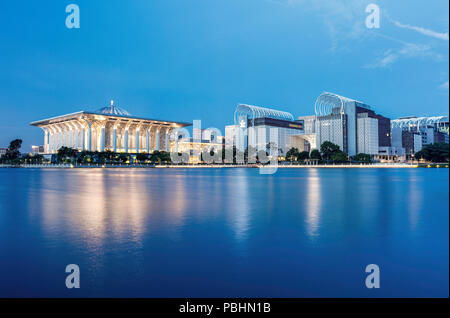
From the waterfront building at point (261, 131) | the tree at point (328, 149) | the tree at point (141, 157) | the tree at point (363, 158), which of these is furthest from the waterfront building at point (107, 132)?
the tree at point (363, 158)

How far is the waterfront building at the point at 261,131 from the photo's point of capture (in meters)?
142

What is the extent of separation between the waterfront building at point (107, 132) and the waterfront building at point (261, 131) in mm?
23546

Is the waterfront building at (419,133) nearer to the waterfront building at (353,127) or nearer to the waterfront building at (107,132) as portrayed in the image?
the waterfront building at (353,127)

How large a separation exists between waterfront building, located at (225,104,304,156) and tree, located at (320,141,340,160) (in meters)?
26.6

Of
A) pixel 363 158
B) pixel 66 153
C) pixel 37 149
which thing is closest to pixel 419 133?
pixel 363 158

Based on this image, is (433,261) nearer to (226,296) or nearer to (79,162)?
(226,296)

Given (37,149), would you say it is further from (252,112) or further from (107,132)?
(252,112)

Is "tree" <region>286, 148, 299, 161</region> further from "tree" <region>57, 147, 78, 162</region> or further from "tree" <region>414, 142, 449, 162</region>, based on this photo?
"tree" <region>57, 147, 78, 162</region>

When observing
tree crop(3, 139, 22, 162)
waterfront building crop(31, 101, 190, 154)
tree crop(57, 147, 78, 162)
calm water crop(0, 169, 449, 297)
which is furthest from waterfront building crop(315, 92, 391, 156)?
calm water crop(0, 169, 449, 297)

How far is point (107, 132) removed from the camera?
12281 centimetres

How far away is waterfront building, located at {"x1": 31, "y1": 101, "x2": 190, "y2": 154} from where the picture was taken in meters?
117
